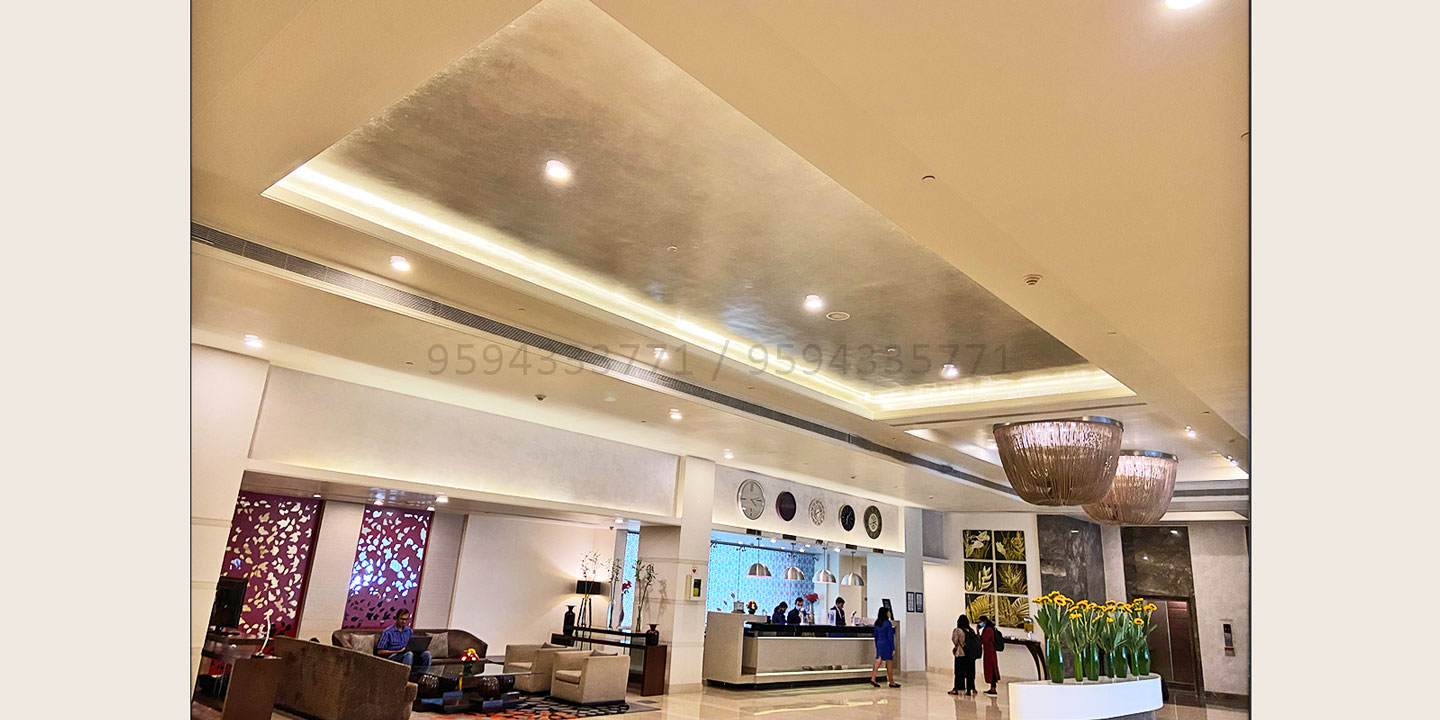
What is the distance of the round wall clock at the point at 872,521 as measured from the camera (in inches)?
616

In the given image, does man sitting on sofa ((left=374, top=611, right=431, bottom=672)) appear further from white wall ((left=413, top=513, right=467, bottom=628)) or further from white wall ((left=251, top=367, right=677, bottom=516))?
white wall ((left=251, top=367, right=677, bottom=516))

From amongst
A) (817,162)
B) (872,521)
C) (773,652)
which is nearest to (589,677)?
(773,652)

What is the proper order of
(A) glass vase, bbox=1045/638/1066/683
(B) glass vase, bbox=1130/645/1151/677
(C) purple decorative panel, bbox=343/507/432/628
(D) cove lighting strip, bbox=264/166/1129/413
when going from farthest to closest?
1. (C) purple decorative panel, bbox=343/507/432/628
2. (B) glass vase, bbox=1130/645/1151/677
3. (A) glass vase, bbox=1045/638/1066/683
4. (D) cove lighting strip, bbox=264/166/1129/413

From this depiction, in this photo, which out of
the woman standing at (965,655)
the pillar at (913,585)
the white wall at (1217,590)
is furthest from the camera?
the pillar at (913,585)

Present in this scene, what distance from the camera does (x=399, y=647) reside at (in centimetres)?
970

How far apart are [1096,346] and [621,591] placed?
34.6 ft

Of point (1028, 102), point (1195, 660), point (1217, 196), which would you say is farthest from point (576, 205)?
point (1195, 660)

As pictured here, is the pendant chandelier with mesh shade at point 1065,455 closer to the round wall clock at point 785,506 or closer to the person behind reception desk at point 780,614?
the round wall clock at point 785,506

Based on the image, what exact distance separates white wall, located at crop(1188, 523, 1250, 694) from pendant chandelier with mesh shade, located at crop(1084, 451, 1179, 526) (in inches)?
344

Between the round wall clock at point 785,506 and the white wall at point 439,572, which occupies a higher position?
the round wall clock at point 785,506

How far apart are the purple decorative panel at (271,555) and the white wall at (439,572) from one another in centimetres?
173

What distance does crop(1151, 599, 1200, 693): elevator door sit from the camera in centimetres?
1570

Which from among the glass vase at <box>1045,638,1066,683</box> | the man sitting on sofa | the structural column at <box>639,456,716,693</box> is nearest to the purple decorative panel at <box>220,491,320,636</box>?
the man sitting on sofa

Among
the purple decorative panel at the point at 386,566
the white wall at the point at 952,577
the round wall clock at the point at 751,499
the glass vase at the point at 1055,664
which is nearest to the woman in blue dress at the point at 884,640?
the round wall clock at the point at 751,499
